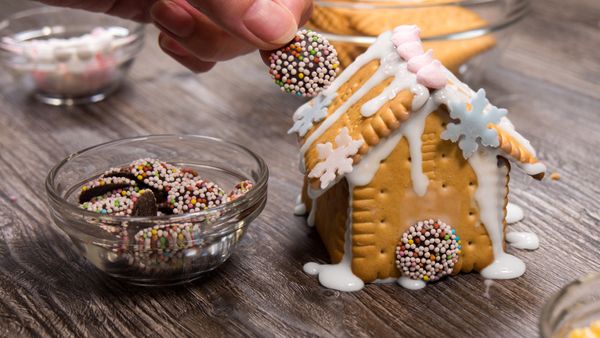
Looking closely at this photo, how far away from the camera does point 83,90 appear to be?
1778 millimetres

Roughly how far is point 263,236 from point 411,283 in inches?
10.5

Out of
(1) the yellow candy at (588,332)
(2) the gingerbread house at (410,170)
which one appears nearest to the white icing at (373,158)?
(2) the gingerbread house at (410,170)

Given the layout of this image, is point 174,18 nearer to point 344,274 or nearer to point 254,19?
point 254,19

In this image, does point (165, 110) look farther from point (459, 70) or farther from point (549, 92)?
point (549, 92)

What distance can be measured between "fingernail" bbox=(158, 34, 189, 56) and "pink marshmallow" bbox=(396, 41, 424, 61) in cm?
52

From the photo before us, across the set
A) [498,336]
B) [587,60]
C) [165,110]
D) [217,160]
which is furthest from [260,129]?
[587,60]

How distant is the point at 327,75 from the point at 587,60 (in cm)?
113

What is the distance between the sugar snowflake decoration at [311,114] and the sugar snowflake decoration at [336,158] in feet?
0.29

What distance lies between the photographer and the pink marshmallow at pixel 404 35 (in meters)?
1.08

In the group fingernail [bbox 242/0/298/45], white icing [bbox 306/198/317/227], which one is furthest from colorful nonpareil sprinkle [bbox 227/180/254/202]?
fingernail [bbox 242/0/298/45]

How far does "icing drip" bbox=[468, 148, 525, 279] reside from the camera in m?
1.06

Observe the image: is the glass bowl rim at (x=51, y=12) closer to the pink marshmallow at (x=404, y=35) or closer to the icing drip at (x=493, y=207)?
the pink marshmallow at (x=404, y=35)

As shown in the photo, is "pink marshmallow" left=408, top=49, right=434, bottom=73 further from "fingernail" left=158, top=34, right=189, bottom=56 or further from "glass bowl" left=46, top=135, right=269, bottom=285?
"fingernail" left=158, top=34, right=189, bottom=56

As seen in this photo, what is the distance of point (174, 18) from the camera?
4.41 ft
